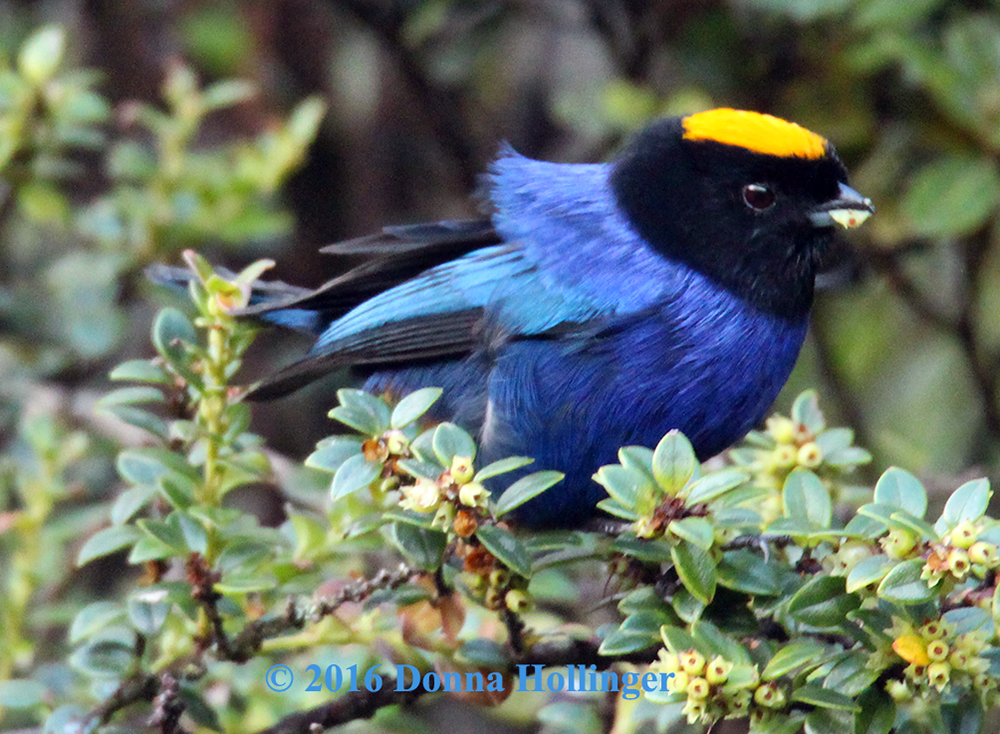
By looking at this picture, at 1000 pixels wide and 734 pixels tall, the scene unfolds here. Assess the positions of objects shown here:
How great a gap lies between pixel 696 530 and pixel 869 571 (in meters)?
0.22

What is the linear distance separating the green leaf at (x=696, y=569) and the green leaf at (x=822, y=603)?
11 cm

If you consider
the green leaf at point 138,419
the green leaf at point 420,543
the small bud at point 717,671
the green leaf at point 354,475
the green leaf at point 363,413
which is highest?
the green leaf at point 138,419

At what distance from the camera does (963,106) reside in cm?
317

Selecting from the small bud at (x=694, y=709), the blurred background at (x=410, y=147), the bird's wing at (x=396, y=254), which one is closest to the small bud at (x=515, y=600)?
the small bud at (x=694, y=709)

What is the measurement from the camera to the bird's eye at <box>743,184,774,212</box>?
2.38 meters

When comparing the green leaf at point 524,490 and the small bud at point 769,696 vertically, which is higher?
the green leaf at point 524,490

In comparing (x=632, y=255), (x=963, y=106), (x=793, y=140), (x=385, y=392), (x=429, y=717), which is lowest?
(x=429, y=717)

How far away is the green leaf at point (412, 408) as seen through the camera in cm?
168

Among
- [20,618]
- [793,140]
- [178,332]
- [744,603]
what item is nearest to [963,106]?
[793,140]

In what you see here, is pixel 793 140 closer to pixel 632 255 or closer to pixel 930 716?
pixel 632 255

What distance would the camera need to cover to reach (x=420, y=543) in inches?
66.9

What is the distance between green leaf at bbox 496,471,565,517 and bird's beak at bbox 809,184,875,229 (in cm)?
98

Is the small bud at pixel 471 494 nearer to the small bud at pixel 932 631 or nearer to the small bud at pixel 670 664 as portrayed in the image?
the small bud at pixel 670 664

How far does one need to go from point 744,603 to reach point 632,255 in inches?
35.9
